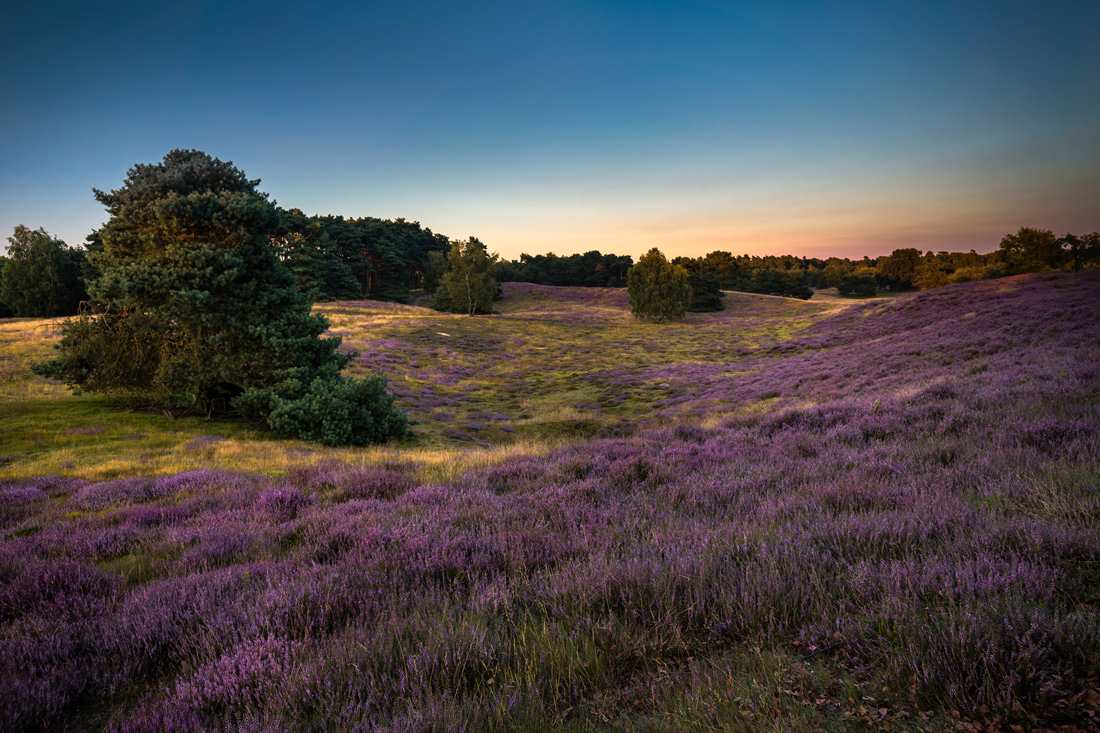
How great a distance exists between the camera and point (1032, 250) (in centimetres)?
4159

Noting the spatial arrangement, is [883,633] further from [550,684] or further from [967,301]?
[967,301]

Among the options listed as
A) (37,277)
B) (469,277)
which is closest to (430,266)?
(469,277)

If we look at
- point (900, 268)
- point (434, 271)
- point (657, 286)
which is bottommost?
point (657, 286)

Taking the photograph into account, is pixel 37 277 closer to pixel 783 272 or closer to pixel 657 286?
pixel 657 286

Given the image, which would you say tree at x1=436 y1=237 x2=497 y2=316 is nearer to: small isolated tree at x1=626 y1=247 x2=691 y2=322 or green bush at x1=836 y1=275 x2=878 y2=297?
small isolated tree at x1=626 y1=247 x2=691 y2=322

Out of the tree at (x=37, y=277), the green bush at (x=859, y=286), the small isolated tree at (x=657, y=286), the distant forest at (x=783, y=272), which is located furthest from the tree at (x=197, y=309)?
the green bush at (x=859, y=286)

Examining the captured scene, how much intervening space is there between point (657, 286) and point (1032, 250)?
36.5m

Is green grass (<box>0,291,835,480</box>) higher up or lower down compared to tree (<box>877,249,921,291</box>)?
lower down

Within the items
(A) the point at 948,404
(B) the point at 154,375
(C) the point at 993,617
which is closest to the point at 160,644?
(C) the point at 993,617

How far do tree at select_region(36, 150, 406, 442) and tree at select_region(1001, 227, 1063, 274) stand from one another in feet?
192

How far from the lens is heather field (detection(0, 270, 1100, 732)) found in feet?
6.71

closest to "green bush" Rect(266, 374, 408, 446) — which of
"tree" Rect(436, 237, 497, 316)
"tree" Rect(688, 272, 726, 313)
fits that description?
"tree" Rect(436, 237, 497, 316)

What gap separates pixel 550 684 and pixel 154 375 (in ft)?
Result: 53.8

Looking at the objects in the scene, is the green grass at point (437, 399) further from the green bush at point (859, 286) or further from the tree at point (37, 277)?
the green bush at point (859, 286)
